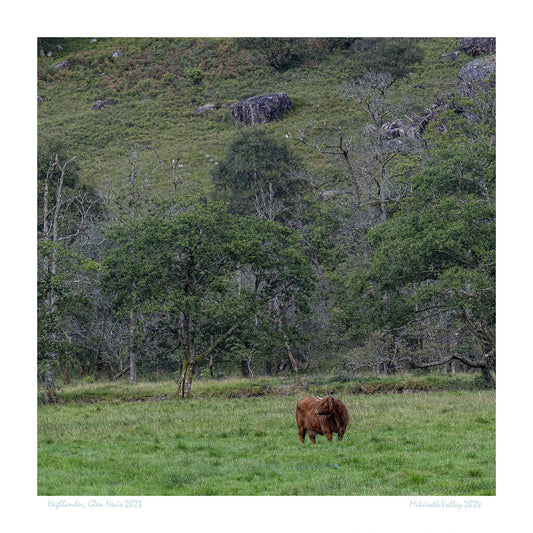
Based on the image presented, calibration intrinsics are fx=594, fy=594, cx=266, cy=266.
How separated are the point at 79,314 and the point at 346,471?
1988 cm

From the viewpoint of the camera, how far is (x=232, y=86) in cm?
8944

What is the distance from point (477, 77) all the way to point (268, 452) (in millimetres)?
49681

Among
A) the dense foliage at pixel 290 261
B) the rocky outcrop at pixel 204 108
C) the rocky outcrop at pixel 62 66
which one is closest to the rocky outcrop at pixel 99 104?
the rocky outcrop at pixel 62 66

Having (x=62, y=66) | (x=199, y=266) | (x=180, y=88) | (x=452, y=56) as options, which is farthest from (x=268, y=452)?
(x=62, y=66)

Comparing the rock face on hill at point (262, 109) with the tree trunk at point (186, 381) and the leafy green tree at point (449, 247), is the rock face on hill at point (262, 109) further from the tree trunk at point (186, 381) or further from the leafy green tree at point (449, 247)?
the tree trunk at point (186, 381)

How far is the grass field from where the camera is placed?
11406mm

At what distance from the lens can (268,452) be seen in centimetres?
1422

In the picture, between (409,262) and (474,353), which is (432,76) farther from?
(409,262)

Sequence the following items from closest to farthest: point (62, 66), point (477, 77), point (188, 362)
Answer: point (188, 362), point (477, 77), point (62, 66)

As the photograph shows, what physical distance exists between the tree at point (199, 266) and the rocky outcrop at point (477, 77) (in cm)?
1735

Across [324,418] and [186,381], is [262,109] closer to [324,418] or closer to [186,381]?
[186,381]

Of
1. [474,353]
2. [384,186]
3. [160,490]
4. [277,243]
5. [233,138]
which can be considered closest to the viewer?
[160,490]

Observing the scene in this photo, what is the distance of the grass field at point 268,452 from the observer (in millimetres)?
11406

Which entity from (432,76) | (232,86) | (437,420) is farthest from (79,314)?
(232,86)
